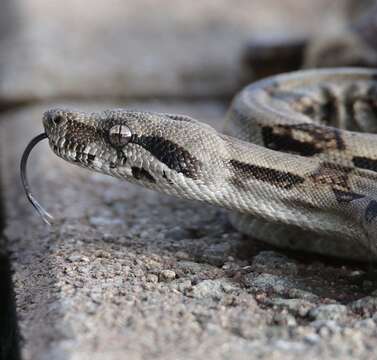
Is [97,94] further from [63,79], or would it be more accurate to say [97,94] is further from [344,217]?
[344,217]

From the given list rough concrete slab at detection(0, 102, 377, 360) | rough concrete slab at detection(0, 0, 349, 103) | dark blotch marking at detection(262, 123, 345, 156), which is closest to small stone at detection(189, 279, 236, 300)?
rough concrete slab at detection(0, 102, 377, 360)

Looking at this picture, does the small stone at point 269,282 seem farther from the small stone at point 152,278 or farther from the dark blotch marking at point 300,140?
the dark blotch marking at point 300,140

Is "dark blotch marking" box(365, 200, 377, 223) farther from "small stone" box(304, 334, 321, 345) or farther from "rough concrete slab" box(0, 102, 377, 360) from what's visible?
"small stone" box(304, 334, 321, 345)

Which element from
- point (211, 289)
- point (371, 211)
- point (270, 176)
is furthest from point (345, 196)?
point (211, 289)

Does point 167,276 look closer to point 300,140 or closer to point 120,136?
point 120,136

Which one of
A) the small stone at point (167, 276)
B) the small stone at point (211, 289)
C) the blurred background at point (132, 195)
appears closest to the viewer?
the blurred background at point (132, 195)

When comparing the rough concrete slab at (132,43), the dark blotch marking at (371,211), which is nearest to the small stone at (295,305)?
the dark blotch marking at (371,211)
